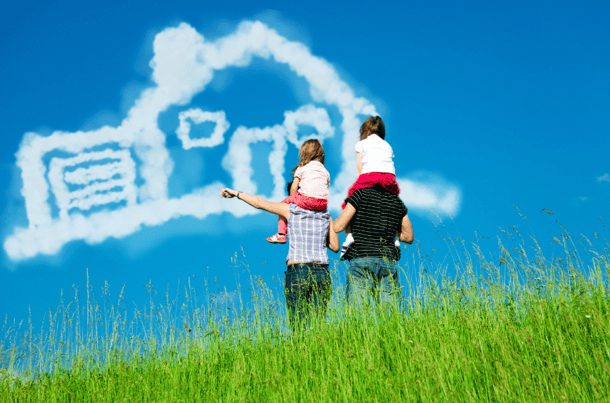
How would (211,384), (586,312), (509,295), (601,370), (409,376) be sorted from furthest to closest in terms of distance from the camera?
(509,295) < (211,384) < (586,312) < (409,376) < (601,370)

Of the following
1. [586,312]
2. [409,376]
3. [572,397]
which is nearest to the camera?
[572,397]

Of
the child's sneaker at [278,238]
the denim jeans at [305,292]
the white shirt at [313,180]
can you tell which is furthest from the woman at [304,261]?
the child's sneaker at [278,238]

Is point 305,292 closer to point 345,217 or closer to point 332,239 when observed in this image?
point 332,239

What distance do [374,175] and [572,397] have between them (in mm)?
2659

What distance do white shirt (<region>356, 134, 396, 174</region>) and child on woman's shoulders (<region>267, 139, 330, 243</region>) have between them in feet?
1.59

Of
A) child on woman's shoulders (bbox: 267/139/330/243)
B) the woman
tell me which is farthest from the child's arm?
the woman

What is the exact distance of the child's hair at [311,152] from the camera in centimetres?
498

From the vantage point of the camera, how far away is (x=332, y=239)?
4965 mm

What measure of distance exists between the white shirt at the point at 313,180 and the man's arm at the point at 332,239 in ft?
1.28

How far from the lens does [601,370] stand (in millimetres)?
2902

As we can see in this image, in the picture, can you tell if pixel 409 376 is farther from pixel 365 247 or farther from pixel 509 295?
pixel 509 295

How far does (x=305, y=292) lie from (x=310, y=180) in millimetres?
1290

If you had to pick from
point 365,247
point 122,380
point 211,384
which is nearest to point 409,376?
point 365,247

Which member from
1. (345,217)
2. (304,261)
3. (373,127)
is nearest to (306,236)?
(304,261)
